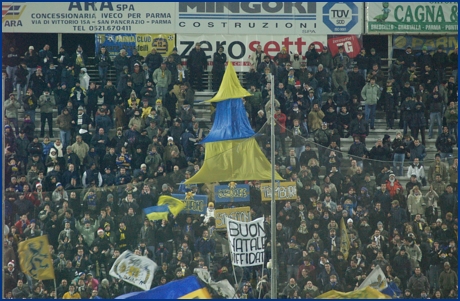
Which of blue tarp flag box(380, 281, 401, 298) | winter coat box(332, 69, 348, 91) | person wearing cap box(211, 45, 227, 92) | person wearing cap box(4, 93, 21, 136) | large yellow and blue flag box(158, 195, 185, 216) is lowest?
blue tarp flag box(380, 281, 401, 298)

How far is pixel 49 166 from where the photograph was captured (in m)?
23.4

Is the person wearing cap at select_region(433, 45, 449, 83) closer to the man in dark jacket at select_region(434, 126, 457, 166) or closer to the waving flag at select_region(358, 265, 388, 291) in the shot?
the man in dark jacket at select_region(434, 126, 457, 166)

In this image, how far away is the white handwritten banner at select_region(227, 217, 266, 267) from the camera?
17328 mm

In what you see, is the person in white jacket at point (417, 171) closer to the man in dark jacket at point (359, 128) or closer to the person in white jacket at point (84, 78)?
the man in dark jacket at point (359, 128)

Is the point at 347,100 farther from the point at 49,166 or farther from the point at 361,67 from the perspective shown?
the point at 49,166

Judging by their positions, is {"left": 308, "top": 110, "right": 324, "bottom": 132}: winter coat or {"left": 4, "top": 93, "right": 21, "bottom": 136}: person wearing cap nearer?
{"left": 308, "top": 110, "right": 324, "bottom": 132}: winter coat

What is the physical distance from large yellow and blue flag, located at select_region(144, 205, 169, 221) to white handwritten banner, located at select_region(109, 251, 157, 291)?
63cm

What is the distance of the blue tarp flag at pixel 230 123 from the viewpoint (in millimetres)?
20047

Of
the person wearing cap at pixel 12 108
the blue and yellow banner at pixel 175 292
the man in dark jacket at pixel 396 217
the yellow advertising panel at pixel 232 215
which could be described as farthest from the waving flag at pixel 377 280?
the person wearing cap at pixel 12 108

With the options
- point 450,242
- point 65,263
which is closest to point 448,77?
point 450,242

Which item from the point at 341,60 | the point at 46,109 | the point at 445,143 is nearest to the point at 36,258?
the point at 46,109

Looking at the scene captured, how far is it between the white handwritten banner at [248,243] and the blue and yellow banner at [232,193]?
1.21ft

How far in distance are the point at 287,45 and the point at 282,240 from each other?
38.7 ft

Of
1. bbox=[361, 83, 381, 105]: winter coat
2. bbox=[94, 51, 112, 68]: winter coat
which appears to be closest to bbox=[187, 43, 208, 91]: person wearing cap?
bbox=[94, 51, 112, 68]: winter coat
